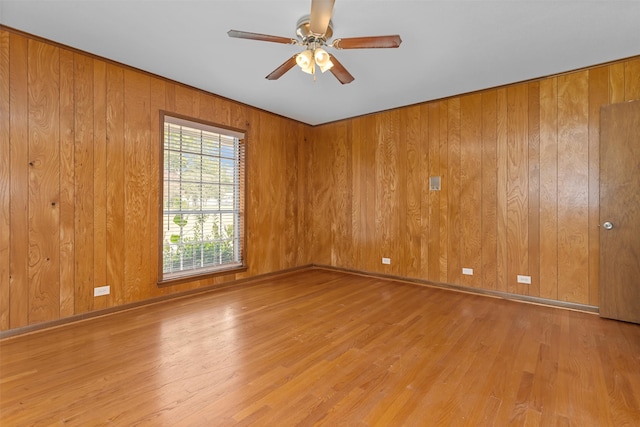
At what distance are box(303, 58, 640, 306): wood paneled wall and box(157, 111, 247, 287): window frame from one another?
1641 millimetres

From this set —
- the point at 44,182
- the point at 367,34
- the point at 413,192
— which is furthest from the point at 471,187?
the point at 44,182

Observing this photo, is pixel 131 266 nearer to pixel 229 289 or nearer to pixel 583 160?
pixel 229 289

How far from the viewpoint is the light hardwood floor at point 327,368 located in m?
1.65

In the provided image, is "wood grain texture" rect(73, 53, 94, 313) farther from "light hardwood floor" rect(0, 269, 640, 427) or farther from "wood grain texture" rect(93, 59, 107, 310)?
"light hardwood floor" rect(0, 269, 640, 427)

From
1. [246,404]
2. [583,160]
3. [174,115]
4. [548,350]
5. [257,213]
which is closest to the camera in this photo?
[246,404]

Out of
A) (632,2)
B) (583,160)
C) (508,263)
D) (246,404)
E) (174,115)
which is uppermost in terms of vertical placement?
(632,2)

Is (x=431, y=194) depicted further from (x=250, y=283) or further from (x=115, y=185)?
(x=115, y=185)

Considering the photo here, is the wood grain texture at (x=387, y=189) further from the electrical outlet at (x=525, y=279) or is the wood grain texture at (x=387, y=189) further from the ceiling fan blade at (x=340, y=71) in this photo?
the ceiling fan blade at (x=340, y=71)

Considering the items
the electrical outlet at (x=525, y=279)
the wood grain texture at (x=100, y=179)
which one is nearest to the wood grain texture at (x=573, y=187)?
the electrical outlet at (x=525, y=279)

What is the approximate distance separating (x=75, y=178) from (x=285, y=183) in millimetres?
2939

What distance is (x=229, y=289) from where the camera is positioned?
4.17m

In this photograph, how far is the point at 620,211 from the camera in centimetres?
302

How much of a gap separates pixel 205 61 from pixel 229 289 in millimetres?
2900

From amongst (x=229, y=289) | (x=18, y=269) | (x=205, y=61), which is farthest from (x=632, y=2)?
(x=18, y=269)
